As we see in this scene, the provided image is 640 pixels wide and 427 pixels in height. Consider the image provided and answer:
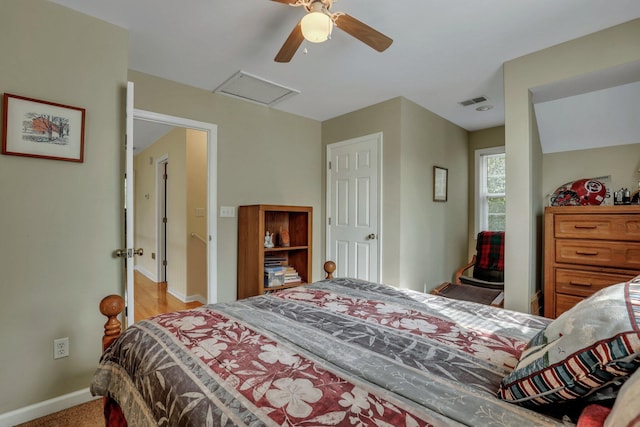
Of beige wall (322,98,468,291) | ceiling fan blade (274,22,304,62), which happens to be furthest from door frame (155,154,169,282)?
ceiling fan blade (274,22,304,62)

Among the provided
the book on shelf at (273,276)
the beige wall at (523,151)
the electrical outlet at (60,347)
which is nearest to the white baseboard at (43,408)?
the electrical outlet at (60,347)

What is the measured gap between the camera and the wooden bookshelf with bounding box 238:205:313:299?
3035 millimetres

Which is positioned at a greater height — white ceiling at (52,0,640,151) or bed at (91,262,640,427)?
white ceiling at (52,0,640,151)

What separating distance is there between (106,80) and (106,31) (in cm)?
34

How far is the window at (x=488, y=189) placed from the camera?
4320 millimetres

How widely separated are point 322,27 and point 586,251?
2.59m

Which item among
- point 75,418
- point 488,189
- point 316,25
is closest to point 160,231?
point 75,418

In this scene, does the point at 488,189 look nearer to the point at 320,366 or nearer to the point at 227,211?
the point at 227,211

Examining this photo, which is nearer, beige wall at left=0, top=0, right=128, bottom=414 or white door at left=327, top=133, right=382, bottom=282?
beige wall at left=0, top=0, right=128, bottom=414

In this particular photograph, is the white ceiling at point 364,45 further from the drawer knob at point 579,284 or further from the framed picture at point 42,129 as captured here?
the drawer knob at point 579,284

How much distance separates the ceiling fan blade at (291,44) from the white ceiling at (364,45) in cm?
26

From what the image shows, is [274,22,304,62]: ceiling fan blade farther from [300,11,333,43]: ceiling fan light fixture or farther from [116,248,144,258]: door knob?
[116,248,144,258]: door knob

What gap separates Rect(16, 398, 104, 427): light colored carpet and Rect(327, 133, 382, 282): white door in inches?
102

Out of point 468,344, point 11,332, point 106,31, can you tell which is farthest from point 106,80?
point 468,344
